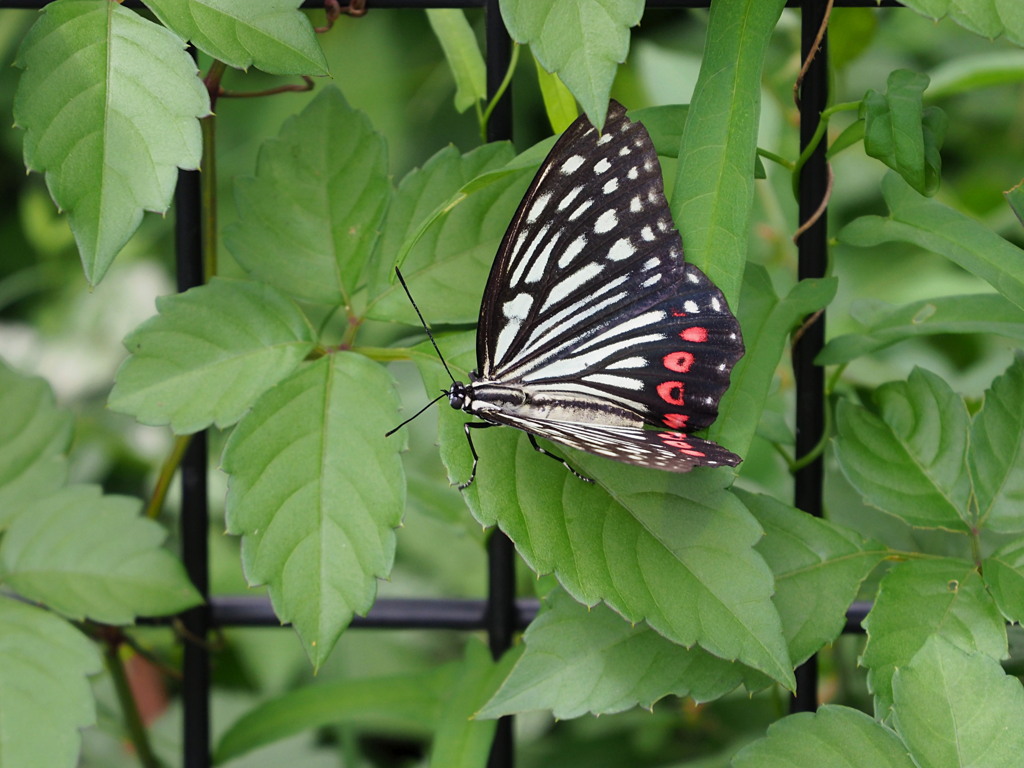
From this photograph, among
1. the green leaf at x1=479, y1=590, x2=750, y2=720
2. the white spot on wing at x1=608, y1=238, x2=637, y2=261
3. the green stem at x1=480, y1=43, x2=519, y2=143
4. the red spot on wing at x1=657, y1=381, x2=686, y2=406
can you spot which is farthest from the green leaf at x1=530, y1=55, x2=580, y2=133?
the green leaf at x1=479, y1=590, x2=750, y2=720

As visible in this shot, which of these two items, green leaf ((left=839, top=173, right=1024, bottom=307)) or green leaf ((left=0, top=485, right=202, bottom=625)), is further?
green leaf ((left=0, top=485, right=202, bottom=625))

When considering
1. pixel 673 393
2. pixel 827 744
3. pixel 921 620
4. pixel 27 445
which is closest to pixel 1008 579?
pixel 921 620

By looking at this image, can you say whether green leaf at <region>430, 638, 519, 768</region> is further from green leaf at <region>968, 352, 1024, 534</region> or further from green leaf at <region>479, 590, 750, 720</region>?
green leaf at <region>968, 352, 1024, 534</region>

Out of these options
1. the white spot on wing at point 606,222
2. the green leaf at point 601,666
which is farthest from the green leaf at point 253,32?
the green leaf at point 601,666

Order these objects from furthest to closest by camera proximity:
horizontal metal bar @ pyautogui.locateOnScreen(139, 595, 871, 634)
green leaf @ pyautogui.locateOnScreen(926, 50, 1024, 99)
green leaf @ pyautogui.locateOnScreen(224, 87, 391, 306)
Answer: green leaf @ pyautogui.locateOnScreen(926, 50, 1024, 99) < horizontal metal bar @ pyautogui.locateOnScreen(139, 595, 871, 634) < green leaf @ pyautogui.locateOnScreen(224, 87, 391, 306)

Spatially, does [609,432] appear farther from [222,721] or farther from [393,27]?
[393,27]

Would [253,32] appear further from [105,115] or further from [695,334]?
[695,334]

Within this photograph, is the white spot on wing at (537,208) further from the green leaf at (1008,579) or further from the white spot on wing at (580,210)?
the green leaf at (1008,579)

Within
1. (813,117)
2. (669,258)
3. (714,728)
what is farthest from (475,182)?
(714,728)
